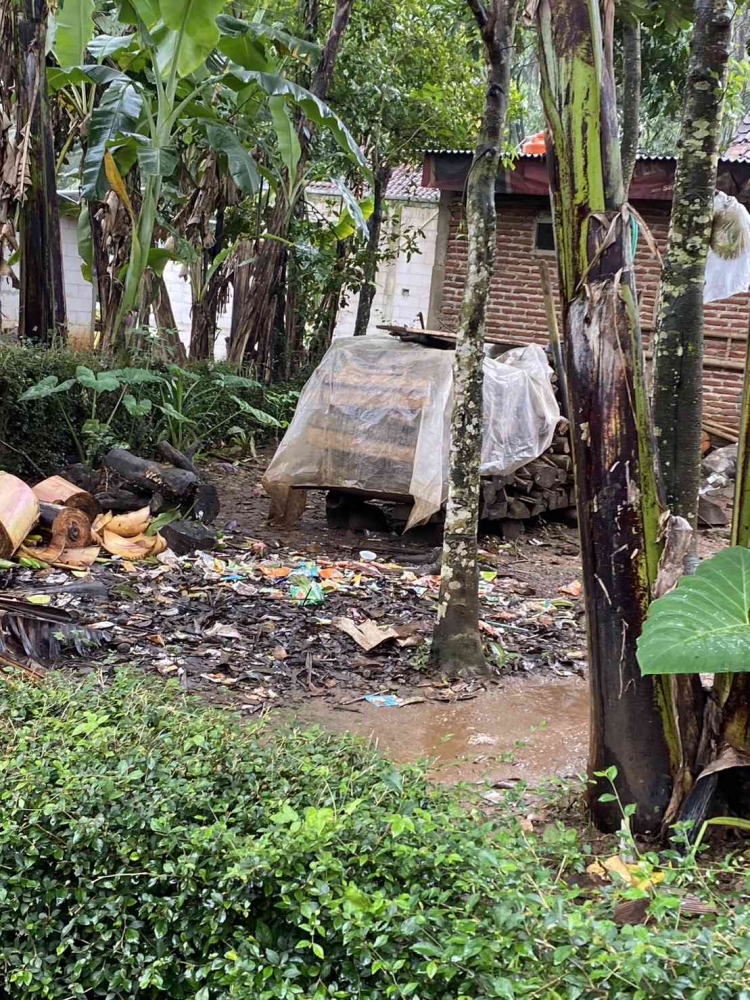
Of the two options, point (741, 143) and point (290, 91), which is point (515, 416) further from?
point (741, 143)

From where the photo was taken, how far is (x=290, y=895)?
2273mm

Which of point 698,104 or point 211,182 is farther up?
point 211,182

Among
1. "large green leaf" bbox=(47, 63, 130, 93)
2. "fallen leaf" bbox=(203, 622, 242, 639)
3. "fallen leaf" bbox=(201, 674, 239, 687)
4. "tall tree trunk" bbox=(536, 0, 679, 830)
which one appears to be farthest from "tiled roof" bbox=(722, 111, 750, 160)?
"fallen leaf" bbox=(201, 674, 239, 687)

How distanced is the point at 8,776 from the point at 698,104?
3.14m

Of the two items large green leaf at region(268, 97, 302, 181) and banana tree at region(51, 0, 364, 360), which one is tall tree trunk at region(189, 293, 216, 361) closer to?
banana tree at region(51, 0, 364, 360)

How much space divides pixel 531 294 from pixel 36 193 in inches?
251

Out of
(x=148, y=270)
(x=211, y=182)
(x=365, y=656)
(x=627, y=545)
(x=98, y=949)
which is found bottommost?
(x=365, y=656)

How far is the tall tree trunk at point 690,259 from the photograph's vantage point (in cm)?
326

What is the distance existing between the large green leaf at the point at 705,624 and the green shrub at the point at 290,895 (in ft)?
1.74

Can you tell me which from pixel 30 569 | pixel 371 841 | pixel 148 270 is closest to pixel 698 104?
pixel 371 841

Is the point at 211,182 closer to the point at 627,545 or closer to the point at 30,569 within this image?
the point at 30,569

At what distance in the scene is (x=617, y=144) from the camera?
313cm

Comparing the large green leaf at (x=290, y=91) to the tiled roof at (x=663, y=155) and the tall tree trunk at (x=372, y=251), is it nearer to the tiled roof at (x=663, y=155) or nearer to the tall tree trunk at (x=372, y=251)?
the tiled roof at (x=663, y=155)

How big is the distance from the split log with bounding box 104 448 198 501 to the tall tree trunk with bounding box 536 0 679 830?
187 inches
